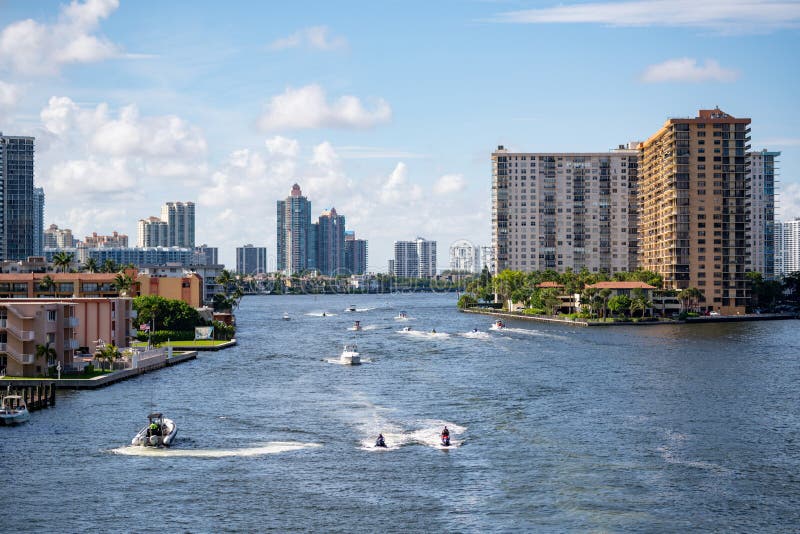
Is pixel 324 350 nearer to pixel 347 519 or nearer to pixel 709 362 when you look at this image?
pixel 709 362

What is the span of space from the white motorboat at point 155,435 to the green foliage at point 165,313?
8683cm

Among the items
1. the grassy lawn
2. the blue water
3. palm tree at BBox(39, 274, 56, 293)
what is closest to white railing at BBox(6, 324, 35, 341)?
the blue water

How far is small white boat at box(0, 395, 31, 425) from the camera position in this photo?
282ft

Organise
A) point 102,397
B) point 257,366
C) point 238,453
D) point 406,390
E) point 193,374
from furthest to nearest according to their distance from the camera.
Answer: point 257,366, point 193,374, point 406,390, point 102,397, point 238,453

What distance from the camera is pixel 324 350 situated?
170 m

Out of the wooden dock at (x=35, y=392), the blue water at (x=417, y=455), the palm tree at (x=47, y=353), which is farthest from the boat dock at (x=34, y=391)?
the palm tree at (x=47, y=353)

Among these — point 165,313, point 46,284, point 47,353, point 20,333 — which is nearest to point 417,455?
point 47,353

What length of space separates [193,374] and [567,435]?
203ft

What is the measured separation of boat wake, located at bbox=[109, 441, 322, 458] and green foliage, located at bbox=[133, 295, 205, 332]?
90103 millimetres

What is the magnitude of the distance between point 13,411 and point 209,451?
950 inches

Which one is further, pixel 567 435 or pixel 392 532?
pixel 567 435

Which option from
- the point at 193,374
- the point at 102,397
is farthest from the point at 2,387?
the point at 193,374

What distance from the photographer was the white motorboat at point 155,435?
251 feet

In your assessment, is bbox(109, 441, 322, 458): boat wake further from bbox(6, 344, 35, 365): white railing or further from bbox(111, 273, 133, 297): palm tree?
bbox(111, 273, 133, 297): palm tree
